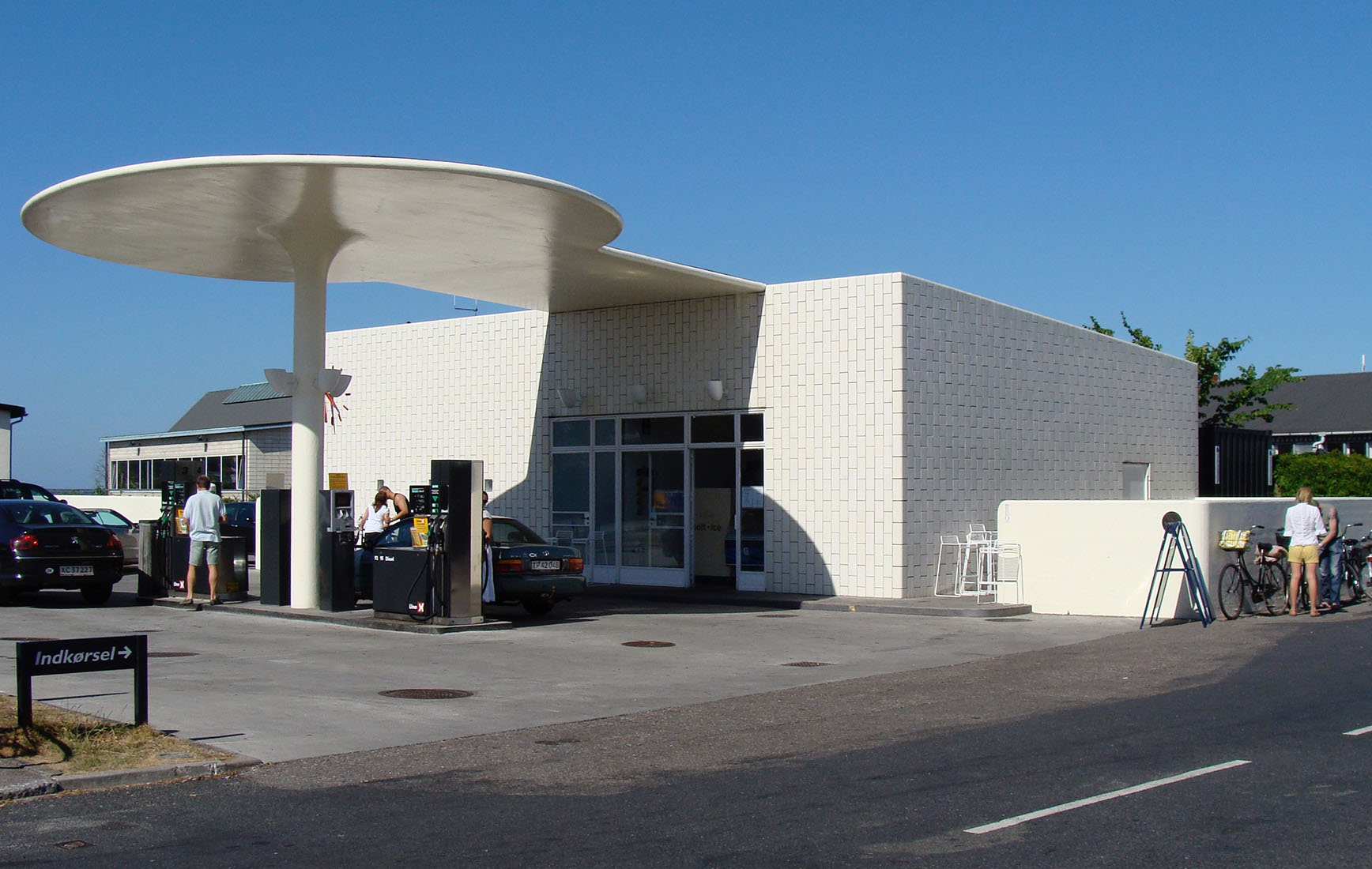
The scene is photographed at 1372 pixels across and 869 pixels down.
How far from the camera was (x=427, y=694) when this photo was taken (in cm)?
1080

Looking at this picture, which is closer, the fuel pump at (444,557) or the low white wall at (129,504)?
the fuel pump at (444,557)

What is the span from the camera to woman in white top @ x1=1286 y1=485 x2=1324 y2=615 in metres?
17.0

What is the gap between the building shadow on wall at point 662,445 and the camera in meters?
20.6

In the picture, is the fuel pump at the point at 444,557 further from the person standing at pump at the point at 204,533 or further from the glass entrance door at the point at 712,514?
the glass entrance door at the point at 712,514

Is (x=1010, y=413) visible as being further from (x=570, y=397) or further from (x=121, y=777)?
(x=121, y=777)

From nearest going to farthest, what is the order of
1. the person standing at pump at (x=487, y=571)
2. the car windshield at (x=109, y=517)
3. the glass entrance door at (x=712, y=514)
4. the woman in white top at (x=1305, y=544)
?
1. the person standing at pump at (x=487, y=571)
2. the woman in white top at (x=1305, y=544)
3. the glass entrance door at (x=712, y=514)
4. the car windshield at (x=109, y=517)

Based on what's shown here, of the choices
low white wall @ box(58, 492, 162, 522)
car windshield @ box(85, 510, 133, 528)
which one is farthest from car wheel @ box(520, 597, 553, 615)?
low white wall @ box(58, 492, 162, 522)

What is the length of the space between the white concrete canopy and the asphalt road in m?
7.02

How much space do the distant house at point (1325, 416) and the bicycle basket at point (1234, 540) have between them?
4274 centimetres

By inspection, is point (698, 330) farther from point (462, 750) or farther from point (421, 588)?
point (462, 750)

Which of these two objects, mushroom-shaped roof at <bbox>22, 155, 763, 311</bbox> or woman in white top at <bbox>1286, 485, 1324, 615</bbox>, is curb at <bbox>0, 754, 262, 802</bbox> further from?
woman in white top at <bbox>1286, 485, 1324, 615</bbox>

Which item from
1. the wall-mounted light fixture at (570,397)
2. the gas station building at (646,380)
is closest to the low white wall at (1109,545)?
the gas station building at (646,380)

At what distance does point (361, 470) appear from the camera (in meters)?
26.6

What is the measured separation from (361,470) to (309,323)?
31.8 feet
